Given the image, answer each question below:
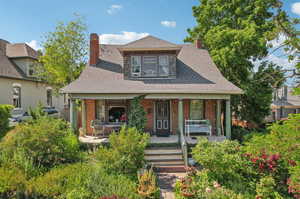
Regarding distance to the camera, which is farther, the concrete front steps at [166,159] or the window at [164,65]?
the window at [164,65]

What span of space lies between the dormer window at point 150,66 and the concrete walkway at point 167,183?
6.57 m

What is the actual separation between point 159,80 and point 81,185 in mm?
7893

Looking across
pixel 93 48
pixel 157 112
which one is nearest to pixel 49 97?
pixel 93 48

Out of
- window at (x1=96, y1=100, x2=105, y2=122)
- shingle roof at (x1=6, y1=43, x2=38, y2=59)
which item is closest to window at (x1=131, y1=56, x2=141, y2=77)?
window at (x1=96, y1=100, x2=105, y2=122)

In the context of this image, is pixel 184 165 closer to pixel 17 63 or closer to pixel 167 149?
pixel 167 149

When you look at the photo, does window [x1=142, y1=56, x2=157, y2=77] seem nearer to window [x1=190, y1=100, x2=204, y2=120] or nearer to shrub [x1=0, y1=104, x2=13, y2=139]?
window [x1=190, y1=100, x2=204, y2=120]

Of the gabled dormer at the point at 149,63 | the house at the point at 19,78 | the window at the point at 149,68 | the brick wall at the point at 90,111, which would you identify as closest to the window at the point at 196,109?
the gabled dormer at the point at 149,63

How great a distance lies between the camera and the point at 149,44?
12125 mm

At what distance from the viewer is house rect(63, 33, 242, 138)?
10.9 m

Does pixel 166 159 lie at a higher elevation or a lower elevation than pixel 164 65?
lower

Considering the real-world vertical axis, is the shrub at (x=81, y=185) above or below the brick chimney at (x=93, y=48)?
below

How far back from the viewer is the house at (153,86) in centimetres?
1092

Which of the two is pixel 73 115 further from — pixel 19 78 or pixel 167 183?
pixel 19 78

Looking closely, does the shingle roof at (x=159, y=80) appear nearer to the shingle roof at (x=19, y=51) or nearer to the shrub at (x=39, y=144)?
the shrub at (x=39, y=144)
